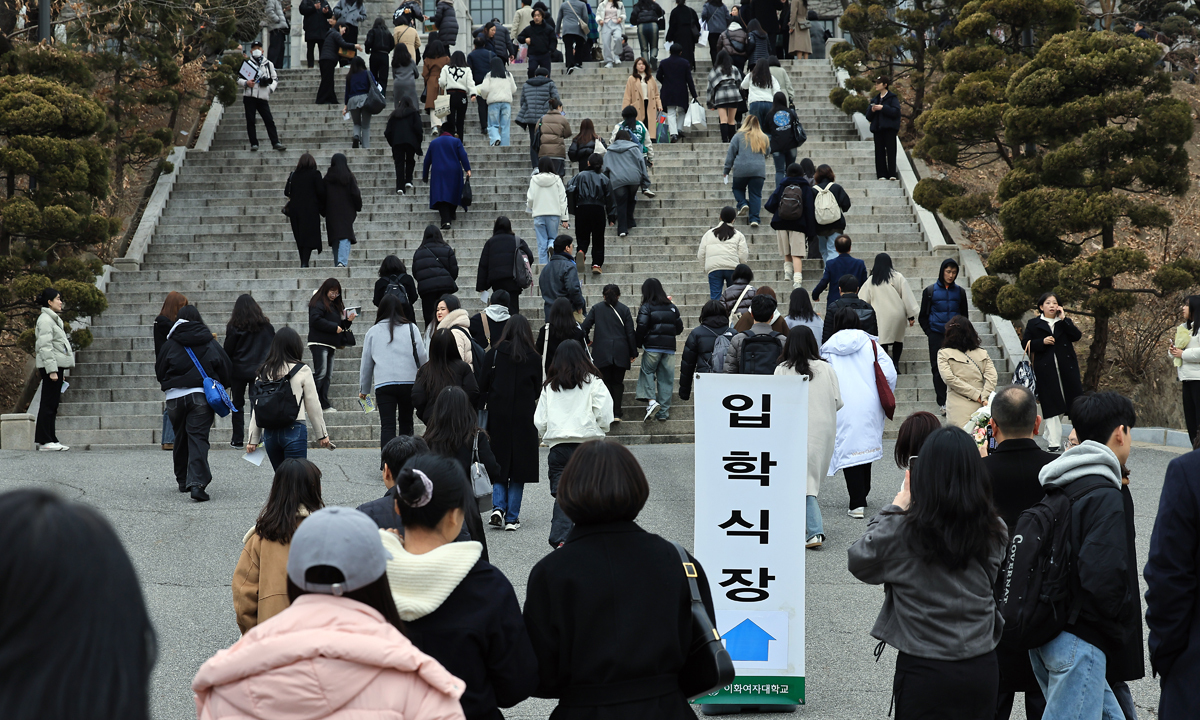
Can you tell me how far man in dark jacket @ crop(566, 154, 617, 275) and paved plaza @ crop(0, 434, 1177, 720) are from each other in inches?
161

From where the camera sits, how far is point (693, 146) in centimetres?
2009

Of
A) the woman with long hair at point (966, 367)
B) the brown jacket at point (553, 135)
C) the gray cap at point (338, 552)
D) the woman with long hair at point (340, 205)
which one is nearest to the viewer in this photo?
the gray cap at point (338, 552)

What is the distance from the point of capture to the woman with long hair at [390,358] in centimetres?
1005

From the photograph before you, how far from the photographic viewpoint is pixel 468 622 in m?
3.11

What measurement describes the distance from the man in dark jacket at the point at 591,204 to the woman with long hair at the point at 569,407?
7.36m

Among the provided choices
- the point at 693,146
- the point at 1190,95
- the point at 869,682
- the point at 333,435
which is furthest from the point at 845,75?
the point at 869,682

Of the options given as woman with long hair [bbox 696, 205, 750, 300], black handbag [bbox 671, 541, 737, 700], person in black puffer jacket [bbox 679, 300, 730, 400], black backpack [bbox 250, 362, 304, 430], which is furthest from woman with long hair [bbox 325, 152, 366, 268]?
black handbag [bbox 671, 541, 737, 700]

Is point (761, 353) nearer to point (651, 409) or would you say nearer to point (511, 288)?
point (651, 409)

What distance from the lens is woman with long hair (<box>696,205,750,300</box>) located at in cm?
1428

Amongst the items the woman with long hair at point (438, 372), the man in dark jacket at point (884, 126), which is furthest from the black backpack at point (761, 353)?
the man in dark jacket at point (884, 126)

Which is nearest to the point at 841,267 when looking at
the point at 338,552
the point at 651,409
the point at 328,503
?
the point at 651,409

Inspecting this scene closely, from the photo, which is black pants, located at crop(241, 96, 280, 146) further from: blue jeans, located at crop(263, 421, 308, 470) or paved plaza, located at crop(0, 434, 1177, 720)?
blue jeans, located at crop(263, 421, 308, 470)

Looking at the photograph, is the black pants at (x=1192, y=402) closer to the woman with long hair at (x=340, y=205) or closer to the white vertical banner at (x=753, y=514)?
the white vertical banner at (x=753, y=514)

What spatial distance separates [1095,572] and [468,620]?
225cm
